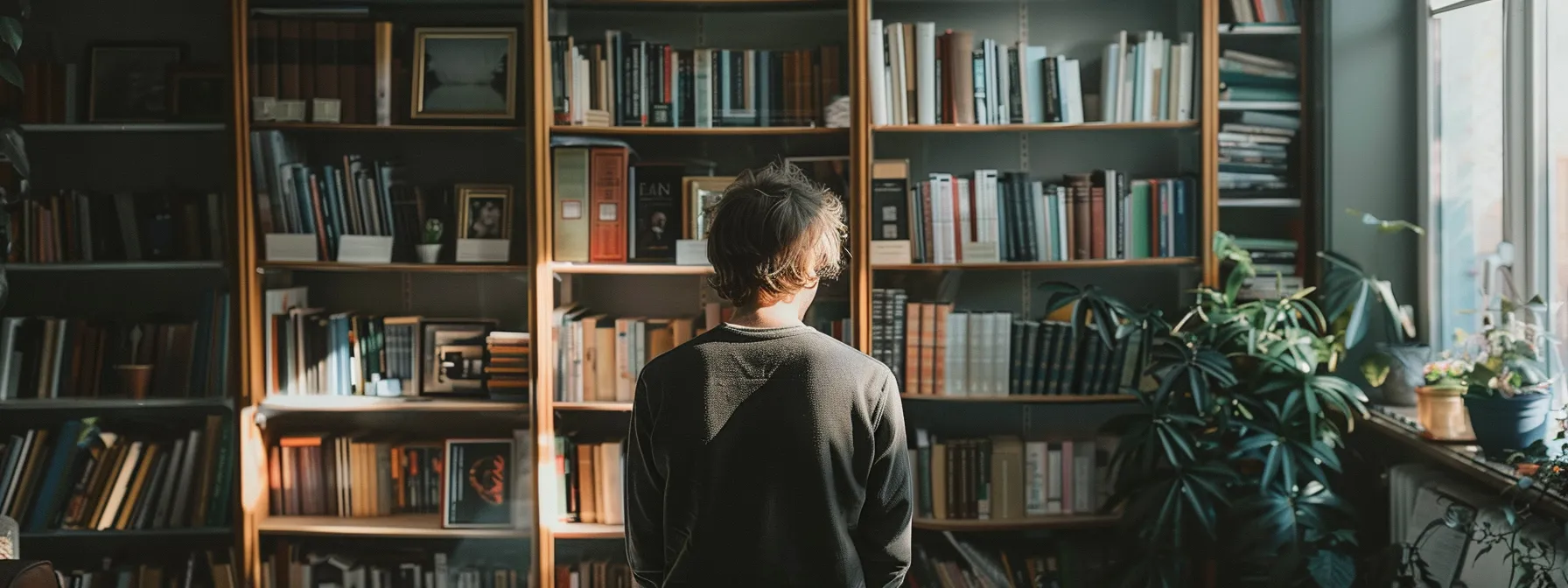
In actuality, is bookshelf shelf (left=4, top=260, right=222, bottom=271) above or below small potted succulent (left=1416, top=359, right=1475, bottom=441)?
above

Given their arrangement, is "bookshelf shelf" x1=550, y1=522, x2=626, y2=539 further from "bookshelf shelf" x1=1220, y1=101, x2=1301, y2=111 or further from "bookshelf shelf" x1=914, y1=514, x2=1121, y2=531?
"bookshelf shelf" x1=1220, y1=101, x2=1301, y2=111

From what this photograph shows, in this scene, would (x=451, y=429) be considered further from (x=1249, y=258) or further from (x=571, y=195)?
(x=1249, y=258)

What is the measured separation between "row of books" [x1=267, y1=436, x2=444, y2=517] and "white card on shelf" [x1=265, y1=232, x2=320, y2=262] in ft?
1.81

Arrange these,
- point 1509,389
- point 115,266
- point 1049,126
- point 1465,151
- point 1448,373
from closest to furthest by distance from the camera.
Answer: point 1509,389 → point 1448,373 → point 1465,151 → point 1049,126 → point 115,266

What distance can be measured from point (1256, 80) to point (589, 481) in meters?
2.27

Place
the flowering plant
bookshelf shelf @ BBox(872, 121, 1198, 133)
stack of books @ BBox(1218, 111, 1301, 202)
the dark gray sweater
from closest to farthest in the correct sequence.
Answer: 1. the dark gray sweater
2. the flowering plant
3. bookshelf shelf @ BBox(872, 121, 1198, 133)
4. stack of books @ BBox(1218, 111, 1301, 202)

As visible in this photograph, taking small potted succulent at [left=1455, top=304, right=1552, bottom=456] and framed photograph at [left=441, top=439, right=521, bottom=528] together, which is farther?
framed photograph at [left=441, top=439, right=521, bottom=528]

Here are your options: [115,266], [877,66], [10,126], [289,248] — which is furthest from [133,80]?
[877,66]

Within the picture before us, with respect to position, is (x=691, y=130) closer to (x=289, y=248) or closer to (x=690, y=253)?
(x=690, y=253)

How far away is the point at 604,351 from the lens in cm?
331

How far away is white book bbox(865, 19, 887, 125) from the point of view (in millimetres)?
3135

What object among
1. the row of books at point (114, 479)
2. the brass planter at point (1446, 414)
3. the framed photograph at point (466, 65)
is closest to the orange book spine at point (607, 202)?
the framed photograph at point (466, 65)

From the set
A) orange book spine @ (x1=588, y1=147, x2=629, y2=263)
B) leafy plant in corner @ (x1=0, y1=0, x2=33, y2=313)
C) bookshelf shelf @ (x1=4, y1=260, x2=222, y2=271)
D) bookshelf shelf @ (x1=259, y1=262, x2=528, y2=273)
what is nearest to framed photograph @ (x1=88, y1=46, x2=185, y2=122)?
leafy plant in corner @ (x1=0, y1=0, x2=33, y2=313)

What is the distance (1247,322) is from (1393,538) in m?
0.69
